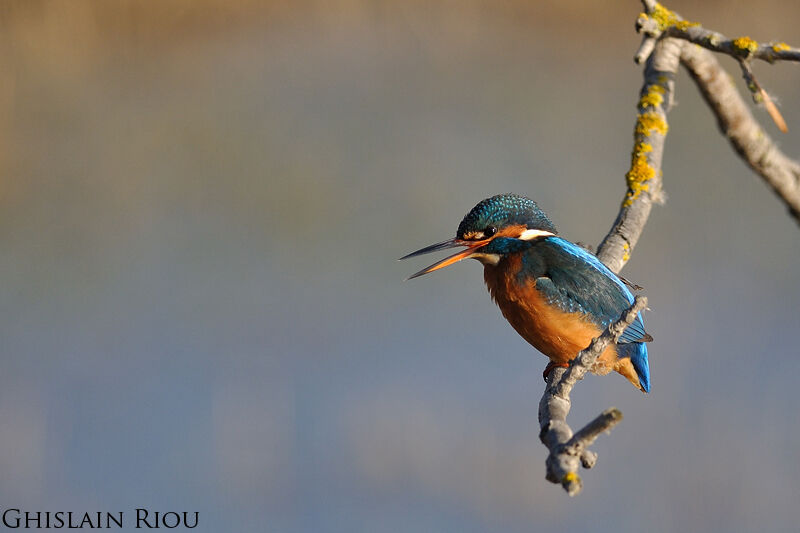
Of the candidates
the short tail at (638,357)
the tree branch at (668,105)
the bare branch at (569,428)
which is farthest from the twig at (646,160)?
the bare branch at (569,428)

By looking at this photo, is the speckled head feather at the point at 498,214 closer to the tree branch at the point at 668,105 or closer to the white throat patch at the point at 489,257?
the white throat patch at the point at 489,257

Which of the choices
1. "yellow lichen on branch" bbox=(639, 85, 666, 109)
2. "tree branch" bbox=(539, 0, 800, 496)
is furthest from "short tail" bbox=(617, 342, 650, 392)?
"yellow lichen on branch" bbox=(639, 85, 666, 109)

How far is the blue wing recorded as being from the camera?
2.31 meters

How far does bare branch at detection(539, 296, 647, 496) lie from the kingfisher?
0.57 meters

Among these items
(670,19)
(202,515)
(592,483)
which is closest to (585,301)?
(670,19)

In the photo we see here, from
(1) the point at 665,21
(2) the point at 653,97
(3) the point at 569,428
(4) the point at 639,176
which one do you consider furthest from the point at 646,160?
(3) the point at 569,428

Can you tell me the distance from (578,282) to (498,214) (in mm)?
255

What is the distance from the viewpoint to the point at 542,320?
2.39 metres

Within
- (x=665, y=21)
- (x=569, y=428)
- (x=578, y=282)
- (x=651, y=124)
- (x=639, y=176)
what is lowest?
(x=569, y=428)

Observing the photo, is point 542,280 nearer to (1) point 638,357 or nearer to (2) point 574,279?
→ (2) point 574,279

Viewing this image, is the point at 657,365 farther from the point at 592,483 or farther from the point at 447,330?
the point at 447,330

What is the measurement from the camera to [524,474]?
154 inches

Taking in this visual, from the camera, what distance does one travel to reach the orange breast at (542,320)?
2.37m

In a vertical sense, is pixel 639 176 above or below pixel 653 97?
below
